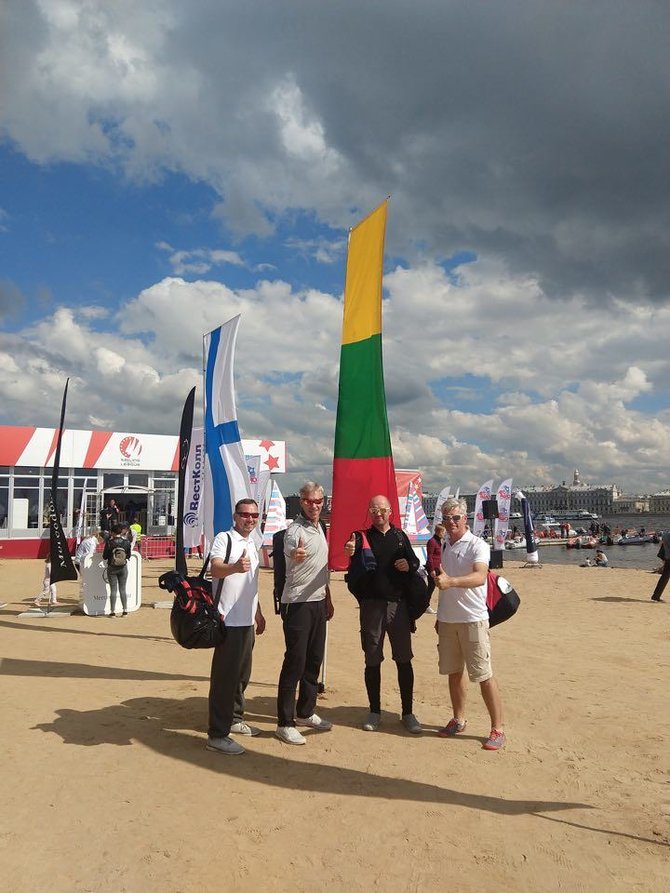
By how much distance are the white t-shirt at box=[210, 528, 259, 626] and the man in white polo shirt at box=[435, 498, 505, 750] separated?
136 cm

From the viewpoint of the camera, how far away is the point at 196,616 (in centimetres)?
431

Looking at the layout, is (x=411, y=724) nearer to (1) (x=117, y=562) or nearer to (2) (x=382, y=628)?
(2) (x=382, y=628)

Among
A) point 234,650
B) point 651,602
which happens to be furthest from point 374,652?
point 651,602

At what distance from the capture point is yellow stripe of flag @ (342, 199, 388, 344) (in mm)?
6285

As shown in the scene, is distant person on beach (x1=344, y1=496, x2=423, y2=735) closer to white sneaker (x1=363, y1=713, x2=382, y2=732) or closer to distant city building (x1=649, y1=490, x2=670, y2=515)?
white sneaker (x1=363, y1=713, x2=382, y2=732)

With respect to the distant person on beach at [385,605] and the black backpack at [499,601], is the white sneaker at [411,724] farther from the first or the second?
the black backpack at [499,601]

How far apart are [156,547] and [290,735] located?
23.1m

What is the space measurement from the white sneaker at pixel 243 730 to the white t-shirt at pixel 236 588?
0.92 m

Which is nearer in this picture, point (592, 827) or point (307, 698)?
point (592, 827)

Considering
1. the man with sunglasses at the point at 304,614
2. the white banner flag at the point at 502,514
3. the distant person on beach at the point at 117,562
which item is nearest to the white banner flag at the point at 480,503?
the white banner flag at the point at 502,514

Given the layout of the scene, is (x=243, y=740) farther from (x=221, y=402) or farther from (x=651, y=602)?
(x=651, y=602)

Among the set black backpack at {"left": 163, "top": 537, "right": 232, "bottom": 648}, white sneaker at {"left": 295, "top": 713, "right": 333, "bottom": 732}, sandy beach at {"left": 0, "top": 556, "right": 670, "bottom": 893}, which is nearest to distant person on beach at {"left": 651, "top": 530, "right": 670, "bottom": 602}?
sandy beach at {"left": 0, "top": 556, "right": 670, "bottom": 893}

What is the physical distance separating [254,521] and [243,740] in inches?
64.5

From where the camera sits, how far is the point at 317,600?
15.7 ft
